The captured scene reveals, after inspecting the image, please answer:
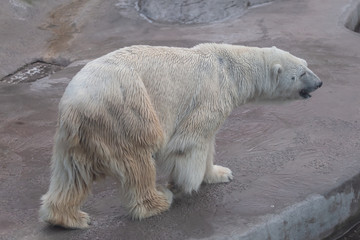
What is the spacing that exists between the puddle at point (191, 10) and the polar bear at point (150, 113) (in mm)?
5683

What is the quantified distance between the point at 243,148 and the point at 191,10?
5319 millimetres

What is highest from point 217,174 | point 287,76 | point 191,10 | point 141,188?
point 287,76

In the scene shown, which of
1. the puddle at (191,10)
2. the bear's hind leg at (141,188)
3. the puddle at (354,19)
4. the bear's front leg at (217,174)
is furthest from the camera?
the puddle at (191,10)

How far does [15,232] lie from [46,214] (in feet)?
1.27

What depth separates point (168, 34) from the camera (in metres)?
9.45

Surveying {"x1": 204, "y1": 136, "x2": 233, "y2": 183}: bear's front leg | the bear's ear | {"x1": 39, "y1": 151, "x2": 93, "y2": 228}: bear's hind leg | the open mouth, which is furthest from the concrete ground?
the bear's ear

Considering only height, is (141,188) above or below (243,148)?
above

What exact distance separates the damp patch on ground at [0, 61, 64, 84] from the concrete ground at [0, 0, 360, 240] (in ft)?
0.42

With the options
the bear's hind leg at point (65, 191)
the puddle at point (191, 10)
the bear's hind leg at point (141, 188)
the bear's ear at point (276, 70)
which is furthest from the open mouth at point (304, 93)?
the puddle at point (191, 10)

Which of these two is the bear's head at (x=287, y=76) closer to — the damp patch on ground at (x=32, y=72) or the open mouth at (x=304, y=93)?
the open mouth at (x=304, y=93)

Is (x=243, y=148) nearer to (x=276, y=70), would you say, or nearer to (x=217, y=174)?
(x=217, y=174)

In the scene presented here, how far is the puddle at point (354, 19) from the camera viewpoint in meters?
9.74

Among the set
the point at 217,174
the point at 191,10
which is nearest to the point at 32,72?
the point at 191,10

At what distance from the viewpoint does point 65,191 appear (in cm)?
384
